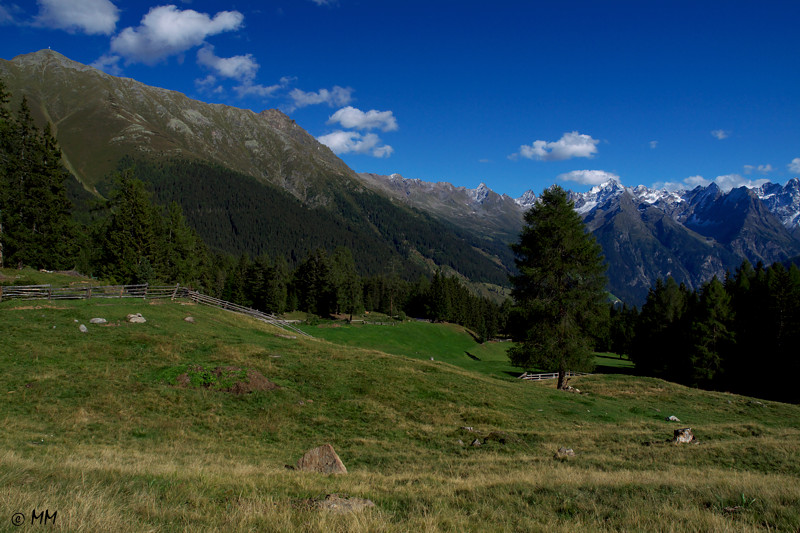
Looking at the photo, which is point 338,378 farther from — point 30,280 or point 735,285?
point 735,285

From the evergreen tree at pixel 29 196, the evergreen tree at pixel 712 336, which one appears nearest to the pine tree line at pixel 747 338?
the evergreen tree at pixel 712 336

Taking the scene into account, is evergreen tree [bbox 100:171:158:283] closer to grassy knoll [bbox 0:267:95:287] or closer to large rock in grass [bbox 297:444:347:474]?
grassy knoll [bbox 0:267:95:287]

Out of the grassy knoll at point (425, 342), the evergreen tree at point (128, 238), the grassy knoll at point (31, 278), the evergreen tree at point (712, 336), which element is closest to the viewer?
the grassy knoll at point (31, 278)

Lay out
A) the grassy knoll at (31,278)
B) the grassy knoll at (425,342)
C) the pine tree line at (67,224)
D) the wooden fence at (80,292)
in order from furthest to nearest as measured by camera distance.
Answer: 1. the grassy knoll at (425,342)
2. the pine tree line at (67,224)
3. the grassy knoll at (31,278)
4. the wooden fence at (80,292)

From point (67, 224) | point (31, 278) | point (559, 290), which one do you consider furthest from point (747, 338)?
point (67, 224)

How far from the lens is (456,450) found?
16.0m

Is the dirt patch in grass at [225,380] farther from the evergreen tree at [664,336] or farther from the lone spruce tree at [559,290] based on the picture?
the evergreen tree at [664,336]

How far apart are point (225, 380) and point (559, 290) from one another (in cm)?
2471

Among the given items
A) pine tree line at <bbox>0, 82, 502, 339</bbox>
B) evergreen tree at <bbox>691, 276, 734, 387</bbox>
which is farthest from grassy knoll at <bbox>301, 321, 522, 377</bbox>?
pine tree line at <bbox>0, 82, 502, 339</bbox>

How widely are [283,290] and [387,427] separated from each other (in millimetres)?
77133

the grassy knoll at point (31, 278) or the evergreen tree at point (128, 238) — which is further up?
the evergreen tree at point (128, 238)

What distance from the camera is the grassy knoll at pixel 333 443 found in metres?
6.94

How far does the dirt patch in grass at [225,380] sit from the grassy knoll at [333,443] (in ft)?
1.86

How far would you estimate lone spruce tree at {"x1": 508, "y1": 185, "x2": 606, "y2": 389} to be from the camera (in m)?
30.9
